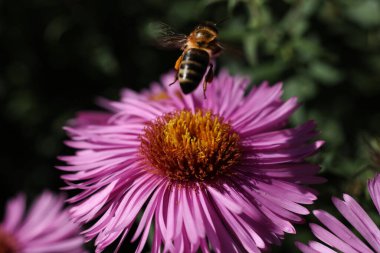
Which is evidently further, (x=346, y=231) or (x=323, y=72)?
(x=323, y=72)

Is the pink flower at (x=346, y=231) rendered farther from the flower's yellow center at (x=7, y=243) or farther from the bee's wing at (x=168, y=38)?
the flower's yellow center at (x=7, y=243)

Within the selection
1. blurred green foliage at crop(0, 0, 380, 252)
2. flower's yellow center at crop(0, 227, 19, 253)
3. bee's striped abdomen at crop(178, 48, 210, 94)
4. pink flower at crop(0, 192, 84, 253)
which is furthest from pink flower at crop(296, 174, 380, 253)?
flower's yellow center at crop(0, 227, 19, 253)

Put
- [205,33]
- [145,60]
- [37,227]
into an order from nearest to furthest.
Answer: [205,33]
[37,227]
[145,60]

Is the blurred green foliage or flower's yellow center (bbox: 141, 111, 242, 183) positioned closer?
flower's yellow center (bbox: 141, 111, 242, 183)

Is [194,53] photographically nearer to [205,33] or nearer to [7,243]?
[205,33]

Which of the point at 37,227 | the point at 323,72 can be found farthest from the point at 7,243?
the point at 323,72

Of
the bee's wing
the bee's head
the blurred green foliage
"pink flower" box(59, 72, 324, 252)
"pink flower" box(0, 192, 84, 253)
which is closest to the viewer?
"pink flower" box(59, 72, 324, 252)

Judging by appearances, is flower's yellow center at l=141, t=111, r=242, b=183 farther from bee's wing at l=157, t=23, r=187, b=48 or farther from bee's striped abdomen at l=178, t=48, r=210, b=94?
bee's wing at l=157, t=23, r=187, b=48
